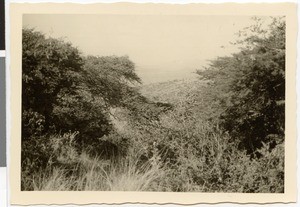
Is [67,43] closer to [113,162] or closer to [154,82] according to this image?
[154,82]

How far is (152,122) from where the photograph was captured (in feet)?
5.85

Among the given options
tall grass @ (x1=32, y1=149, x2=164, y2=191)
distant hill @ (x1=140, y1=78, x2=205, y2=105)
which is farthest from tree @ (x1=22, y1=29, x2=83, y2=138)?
distant hill @ (x1=140, y1=78, x2=205, y2=105)

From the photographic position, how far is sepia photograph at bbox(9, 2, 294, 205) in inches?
68.9

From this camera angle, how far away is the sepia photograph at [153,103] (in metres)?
1.75

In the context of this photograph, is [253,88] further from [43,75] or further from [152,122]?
[43,75]

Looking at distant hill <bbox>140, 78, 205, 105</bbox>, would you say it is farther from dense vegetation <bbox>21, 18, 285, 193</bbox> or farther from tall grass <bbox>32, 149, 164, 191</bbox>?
tall grass <bbox>32, 149, 164, 191</bbox>

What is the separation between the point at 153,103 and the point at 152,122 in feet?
0.26

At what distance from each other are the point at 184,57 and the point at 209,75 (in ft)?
0.41

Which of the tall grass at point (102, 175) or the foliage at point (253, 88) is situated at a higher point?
the foliage at point (253, 88)

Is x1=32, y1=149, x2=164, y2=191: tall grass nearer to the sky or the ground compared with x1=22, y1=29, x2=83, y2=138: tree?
nearer to the ground

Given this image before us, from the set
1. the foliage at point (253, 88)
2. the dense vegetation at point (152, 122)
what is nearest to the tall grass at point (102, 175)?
the dense vegetation at point (152, 122)

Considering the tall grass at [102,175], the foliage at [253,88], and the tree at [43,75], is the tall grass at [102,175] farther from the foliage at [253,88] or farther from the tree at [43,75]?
the foliage at [253,88]

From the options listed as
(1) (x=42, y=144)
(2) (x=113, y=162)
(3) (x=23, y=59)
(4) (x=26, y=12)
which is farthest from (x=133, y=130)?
(4) (x=26, y=12)

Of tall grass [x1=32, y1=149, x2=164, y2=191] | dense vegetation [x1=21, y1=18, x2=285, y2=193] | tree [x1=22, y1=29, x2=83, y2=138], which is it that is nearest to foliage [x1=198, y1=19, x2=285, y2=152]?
dense vegetation [x1=21, y1=18, x2=285, y2=193]
